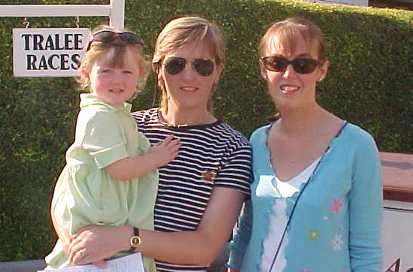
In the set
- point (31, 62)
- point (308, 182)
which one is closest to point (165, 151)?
point (308, 182)

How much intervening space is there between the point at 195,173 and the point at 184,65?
1.13ft

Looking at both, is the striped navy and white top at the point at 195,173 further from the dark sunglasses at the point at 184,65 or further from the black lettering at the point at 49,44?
the black lettering at the point at 49,44

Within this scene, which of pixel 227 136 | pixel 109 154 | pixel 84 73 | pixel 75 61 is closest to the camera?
pixel 109 154

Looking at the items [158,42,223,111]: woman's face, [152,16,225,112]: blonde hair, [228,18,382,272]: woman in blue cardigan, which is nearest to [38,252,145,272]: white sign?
[228,18,382,272]: woman in blue cardigan

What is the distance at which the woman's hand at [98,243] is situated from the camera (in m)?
2.73

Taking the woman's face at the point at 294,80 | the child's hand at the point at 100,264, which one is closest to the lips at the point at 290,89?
the woman's face at the point at 294,80

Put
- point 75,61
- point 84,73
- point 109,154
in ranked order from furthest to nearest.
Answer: point 75,61 < point 84,73 < point 109,154

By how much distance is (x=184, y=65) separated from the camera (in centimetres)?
291

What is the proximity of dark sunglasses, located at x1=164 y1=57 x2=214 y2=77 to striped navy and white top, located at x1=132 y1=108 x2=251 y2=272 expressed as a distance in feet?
0.61

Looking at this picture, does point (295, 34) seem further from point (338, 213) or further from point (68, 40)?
point (68, 40)

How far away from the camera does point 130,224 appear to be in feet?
9.17

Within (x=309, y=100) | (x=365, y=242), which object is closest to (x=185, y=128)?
(x=309, y=100)

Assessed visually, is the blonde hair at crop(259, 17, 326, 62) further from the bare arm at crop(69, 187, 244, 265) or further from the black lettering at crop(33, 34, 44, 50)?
the black lettering at crop(33, 34, 44, 50)

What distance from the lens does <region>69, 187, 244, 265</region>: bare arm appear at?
274 centimetres
